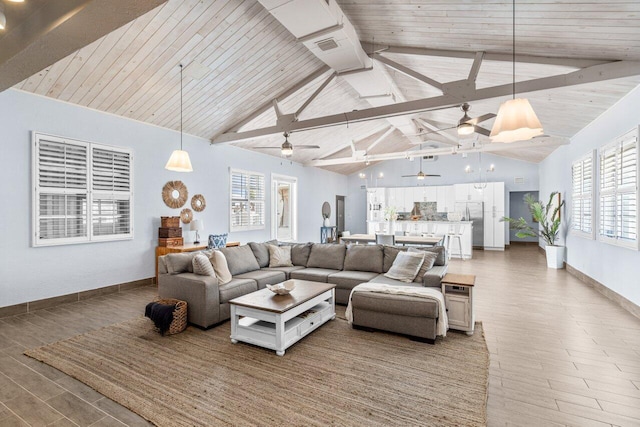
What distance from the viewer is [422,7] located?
3215 millimetres

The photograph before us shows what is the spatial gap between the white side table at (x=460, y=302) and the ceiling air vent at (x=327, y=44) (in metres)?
3.10

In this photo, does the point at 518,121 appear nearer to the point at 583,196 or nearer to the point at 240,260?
the point at 240,260

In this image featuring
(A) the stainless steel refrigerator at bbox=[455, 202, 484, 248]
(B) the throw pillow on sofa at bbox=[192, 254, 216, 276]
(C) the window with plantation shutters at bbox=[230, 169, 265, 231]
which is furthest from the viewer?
(A) the stainless steel refrigerator at bbox=[455, 202, 484, 248]

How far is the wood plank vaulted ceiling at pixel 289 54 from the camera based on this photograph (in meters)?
3.13

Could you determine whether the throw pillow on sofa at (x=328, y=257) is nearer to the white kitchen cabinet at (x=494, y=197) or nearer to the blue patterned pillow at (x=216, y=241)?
the blue patterned pillow at (x=216, y=241)

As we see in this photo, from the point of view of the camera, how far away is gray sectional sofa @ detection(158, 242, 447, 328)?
11.8ft

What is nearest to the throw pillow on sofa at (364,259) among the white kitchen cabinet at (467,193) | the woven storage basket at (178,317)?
the woven storage basket at (178,317)

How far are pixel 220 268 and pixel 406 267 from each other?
248cm

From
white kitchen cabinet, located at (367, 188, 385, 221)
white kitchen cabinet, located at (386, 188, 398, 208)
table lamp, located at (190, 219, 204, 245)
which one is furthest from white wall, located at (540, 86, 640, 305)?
table lamp, located at (190, 219, 204, 245)

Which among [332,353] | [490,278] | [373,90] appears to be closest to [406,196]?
[490,278]

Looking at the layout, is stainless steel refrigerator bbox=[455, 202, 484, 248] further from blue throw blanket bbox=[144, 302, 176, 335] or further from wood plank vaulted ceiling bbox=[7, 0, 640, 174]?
blue throw blanket bbox=[144, 302, 176, 335]

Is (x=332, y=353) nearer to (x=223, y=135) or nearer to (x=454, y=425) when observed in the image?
(x=454, y=425)

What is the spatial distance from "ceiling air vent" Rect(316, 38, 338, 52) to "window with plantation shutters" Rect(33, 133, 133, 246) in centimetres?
382

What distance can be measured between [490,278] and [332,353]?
4642 mm
